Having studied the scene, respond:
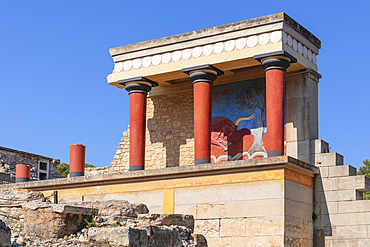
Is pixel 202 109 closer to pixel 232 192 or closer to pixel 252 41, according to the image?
pixel 252 41

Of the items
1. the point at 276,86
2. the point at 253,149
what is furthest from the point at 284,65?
the point at 253,149

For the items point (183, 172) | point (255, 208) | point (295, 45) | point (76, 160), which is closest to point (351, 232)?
point (255, 208)

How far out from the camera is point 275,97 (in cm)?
1493

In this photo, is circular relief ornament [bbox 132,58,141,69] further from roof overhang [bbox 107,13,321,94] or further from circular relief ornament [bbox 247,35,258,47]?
circular relief ornament [bbox 247,35,258,47]

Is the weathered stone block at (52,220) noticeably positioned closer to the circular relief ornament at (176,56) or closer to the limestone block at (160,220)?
the limestone block at (160,220)

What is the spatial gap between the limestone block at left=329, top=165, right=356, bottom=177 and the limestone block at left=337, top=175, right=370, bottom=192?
0.38 feet

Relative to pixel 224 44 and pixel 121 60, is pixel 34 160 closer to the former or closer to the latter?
pixel 121 60

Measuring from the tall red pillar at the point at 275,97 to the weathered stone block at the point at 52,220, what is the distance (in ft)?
20.0

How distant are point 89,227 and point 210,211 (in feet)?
14.7

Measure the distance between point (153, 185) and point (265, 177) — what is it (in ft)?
10.7

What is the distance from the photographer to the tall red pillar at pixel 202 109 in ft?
51.4

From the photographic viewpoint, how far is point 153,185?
1524 cm

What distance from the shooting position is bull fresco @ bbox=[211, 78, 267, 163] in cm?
1733

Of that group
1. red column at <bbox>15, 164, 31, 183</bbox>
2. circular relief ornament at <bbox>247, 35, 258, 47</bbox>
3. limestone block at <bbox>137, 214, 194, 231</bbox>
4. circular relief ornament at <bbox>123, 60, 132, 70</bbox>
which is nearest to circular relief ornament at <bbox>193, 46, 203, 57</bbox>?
circular relief ornament at <bbox>247, 35, 258, 47</bbox>
